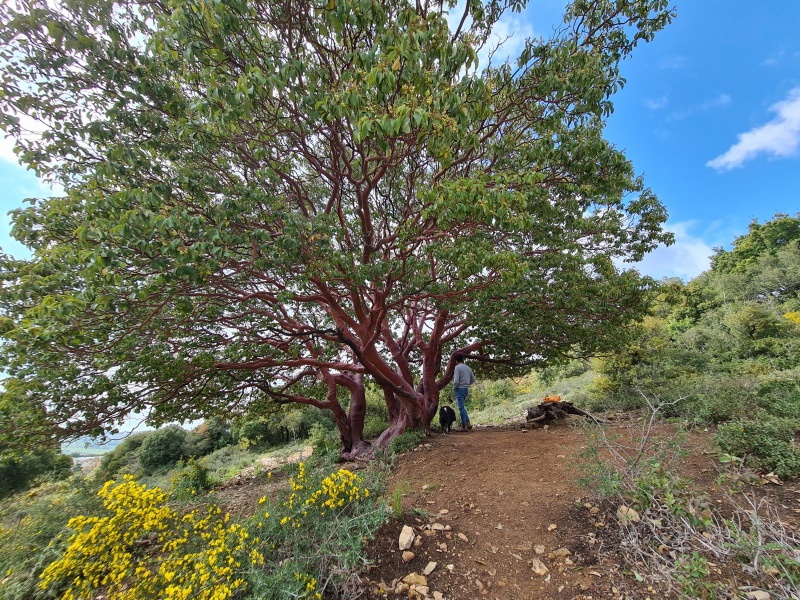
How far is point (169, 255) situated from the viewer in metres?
2.64

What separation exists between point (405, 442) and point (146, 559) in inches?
164

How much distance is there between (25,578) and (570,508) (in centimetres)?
427

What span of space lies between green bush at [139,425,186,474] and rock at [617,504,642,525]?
669 inches

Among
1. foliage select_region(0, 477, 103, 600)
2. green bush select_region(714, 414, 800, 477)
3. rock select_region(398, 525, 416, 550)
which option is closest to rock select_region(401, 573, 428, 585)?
Answer: rock select_region(398, 525, 416, 550)

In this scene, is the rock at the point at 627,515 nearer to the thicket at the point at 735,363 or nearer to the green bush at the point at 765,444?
the thicket at the point at 735,363

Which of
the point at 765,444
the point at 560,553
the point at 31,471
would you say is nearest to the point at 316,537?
the point at 560,553

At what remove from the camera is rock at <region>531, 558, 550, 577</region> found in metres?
2.24

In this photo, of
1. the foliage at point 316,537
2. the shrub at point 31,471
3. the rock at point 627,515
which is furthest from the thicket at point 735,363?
the shrub at point 31,471

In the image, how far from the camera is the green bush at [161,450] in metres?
14.2

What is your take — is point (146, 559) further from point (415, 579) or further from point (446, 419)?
point (446, 419)

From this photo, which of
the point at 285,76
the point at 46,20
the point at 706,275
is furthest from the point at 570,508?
the point at 706,275

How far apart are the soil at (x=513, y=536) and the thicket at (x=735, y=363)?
59cm

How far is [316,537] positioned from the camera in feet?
7.49

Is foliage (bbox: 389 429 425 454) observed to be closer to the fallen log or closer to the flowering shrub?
the fallen log
